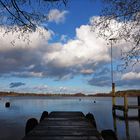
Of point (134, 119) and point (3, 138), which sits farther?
point (134, 119)

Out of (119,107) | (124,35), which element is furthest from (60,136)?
(119,107)

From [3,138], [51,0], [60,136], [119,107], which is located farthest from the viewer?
[119,107]

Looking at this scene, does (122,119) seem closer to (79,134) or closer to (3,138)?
(3,138)

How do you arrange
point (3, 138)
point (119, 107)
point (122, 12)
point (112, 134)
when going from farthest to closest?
point (119, 107), point (3, 138), point (112, 134), point (122, 12)

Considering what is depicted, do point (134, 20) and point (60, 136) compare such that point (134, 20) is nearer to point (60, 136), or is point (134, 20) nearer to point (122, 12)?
point (122, 12)

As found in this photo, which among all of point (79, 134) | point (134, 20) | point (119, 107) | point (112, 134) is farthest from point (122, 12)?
point (119, 107)

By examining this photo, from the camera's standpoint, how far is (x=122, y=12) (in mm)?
9500

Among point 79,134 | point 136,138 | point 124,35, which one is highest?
point 124,35

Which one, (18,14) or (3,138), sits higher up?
(18,14)

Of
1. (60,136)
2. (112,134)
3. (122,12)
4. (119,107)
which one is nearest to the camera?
(122,12)

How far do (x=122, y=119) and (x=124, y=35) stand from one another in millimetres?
33951

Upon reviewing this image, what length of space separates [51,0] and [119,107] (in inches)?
1384

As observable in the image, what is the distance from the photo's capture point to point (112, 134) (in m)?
10.9

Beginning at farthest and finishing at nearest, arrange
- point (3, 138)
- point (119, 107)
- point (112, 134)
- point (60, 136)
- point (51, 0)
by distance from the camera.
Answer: point (119, 107) → point (3, 138) → point (60, 136) → point (112, 134) → point (51, 0)
